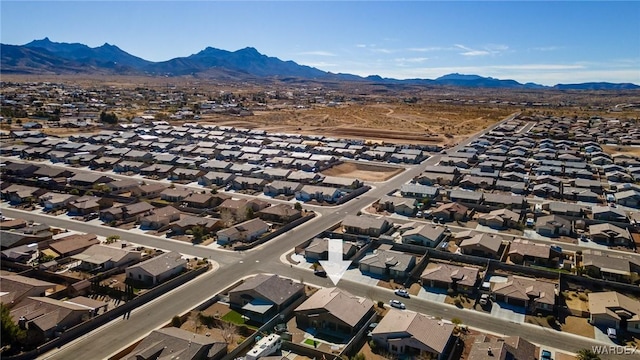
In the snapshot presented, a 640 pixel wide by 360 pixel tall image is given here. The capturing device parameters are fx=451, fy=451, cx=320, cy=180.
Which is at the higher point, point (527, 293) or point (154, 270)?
point (527, 293)

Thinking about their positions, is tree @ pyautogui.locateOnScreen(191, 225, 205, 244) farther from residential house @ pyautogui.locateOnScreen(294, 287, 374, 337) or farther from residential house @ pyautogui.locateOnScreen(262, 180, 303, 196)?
residential house @ pyautogui.locateOnScreen(294, 287, 374, 337)

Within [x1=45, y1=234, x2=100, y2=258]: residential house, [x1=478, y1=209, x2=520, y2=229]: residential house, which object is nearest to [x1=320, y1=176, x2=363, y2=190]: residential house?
[x1=478, y1=209, x2=520, y2=229]: residential house

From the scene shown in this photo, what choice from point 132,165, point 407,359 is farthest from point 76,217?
point 407,359

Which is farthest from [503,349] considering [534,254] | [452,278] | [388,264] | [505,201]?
[505,201]

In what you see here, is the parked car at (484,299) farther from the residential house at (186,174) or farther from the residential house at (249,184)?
the residential house at (186,174)

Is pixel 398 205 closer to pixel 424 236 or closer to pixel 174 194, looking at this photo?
pixel 424 236

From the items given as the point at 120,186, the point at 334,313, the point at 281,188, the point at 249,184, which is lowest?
the point at 334,313
